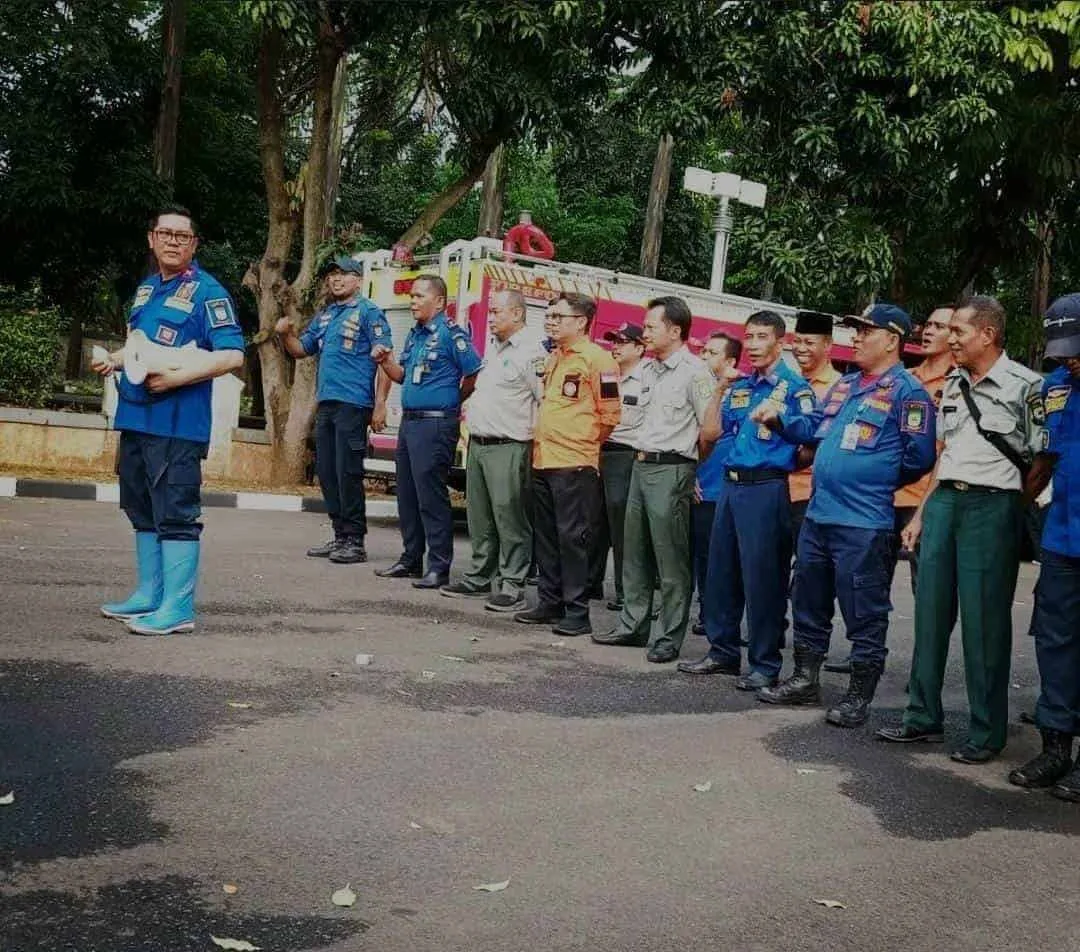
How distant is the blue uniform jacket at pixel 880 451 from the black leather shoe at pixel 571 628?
217 centimetres

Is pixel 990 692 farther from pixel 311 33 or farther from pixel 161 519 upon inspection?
pixel 311 33

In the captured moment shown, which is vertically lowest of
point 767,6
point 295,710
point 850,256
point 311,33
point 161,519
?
point 295,710

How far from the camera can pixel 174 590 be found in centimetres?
659

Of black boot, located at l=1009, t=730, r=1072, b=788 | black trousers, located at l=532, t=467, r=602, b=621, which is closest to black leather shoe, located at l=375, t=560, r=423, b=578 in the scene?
black trousers, located at l=532, t=467, r=602, b=621

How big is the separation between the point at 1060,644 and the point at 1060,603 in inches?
6.1

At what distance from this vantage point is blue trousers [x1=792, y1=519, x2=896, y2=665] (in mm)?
6145

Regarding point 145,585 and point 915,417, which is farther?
point 145,585

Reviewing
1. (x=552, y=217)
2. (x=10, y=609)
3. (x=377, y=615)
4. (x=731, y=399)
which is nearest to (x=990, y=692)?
(x=731, y=399)

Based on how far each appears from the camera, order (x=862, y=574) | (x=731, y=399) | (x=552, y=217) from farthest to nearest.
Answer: (x=552, y=217) < (x=731, y=399) < (x=862, y=574)

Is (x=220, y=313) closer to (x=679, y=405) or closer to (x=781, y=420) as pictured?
(x=679, y=405)

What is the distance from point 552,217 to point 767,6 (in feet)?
48.6

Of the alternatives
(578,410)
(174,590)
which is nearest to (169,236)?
(174,590)

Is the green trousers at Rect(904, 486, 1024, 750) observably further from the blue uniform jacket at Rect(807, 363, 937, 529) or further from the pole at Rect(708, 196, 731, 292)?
the pole at Rect(708, 196, 731, 292)

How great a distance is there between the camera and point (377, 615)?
7871mm
